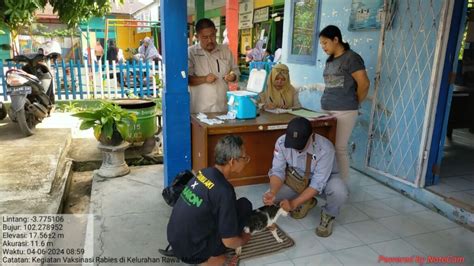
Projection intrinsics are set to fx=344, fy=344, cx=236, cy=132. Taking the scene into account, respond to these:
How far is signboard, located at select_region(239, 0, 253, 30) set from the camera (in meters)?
11.9

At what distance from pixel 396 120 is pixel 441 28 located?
0.97 m

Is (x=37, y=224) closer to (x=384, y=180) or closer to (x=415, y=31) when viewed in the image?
(x=384, y=180)

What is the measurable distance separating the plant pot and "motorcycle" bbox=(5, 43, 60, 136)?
1525 mm

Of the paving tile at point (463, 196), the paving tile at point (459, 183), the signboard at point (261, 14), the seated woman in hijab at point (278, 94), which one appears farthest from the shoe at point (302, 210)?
the signboard at point (261, 14)

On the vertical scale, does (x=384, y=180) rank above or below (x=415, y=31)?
below

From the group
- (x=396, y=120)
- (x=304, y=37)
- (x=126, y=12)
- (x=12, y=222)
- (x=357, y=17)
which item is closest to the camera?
(x=12, y=222)

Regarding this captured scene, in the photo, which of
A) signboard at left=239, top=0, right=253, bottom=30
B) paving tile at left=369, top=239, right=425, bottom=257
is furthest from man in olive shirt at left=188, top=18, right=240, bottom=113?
signboard at left=239, top=0, right=253, bottom=30

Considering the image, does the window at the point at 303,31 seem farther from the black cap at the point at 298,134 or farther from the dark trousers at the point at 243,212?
the dark trousers at the point at 243,212

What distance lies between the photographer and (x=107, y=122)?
362 cm

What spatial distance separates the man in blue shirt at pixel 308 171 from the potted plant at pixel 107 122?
6.20 feet

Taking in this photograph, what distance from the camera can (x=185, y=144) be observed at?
310cm

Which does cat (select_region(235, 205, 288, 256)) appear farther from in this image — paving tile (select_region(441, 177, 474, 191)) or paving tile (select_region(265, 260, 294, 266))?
paving tile (select_region(441, 177, 474, 191))

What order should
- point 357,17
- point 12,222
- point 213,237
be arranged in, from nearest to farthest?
point 213,237
point 12,222
point 357,17

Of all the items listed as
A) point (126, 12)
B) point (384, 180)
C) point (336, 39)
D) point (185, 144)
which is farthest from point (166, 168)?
point (126, 12)
